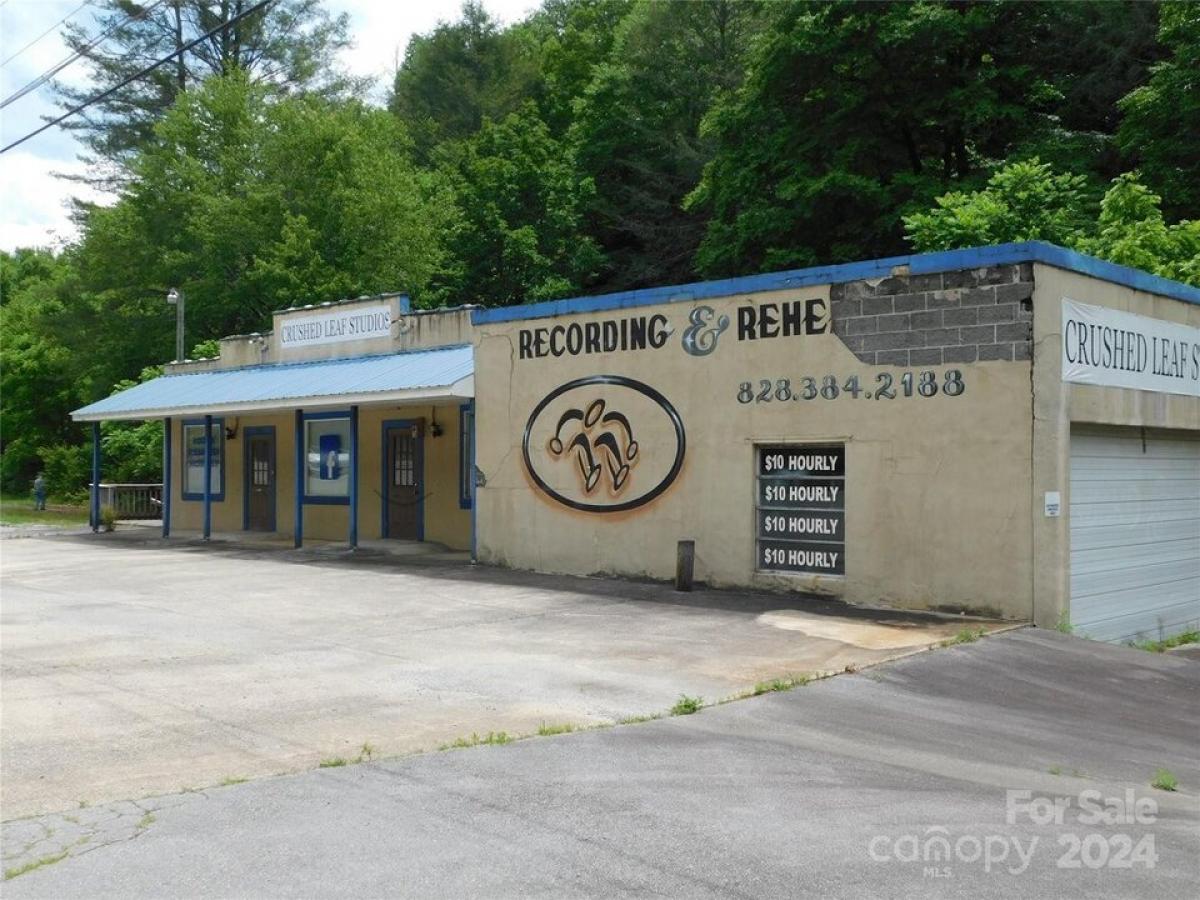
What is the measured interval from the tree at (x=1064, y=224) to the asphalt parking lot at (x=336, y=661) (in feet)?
33.2

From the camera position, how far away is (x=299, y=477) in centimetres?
2216

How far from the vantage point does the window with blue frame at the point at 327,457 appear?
23.3m

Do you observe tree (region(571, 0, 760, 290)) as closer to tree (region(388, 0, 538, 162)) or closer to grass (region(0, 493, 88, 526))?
tree (region(388, 0, 538, 162))

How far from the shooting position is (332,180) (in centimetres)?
4200

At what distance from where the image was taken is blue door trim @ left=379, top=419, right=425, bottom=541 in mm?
21781

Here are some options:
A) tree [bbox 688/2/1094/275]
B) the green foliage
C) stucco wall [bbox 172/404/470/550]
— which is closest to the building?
stucco wall [bbox 172/404/470/550]

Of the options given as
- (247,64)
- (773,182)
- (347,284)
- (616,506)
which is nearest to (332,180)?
(347,284)

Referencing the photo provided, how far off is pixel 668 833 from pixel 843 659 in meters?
4.91

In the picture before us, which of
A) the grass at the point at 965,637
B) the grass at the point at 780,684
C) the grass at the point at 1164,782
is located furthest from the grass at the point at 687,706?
the grass at the point at 965,637

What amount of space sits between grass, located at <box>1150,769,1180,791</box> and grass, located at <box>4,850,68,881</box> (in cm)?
605

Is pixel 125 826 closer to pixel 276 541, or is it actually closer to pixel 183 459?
pixel 276 541

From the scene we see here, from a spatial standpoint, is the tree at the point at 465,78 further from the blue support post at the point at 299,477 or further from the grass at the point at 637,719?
the grass at the point at 637,719

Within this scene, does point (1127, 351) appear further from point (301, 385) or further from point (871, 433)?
point (301, 385)

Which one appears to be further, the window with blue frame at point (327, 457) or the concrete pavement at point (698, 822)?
the window with blue frame at point (327, 457)
